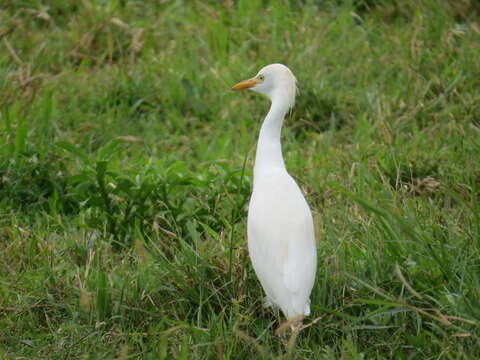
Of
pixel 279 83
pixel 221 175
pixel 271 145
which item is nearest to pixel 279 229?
pixel 271 145

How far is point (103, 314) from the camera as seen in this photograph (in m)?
3.09

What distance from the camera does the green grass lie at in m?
2.93

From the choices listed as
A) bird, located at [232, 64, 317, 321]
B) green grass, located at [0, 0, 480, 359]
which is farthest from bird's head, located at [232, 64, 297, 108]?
green grass, located at [0, 0, 480, 359]

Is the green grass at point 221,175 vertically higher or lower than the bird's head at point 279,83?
lower

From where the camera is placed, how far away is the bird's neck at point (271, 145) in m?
3.26

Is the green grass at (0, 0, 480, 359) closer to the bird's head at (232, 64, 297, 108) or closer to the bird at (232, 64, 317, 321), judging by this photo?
the bird at (232, 64, 317, 321)

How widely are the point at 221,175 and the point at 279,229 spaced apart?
103 cm

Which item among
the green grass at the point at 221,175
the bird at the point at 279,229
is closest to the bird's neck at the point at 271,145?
the bird at the point at 279,229

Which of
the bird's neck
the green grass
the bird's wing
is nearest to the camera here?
the bird's wing

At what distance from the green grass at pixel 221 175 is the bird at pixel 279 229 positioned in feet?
0.49

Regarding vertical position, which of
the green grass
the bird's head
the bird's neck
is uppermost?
the bird's head

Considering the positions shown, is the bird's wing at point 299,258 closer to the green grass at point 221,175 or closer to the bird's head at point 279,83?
the green grass at point 221,175

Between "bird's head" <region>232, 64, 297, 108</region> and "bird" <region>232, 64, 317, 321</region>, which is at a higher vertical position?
"bird's head" <region>232, 64, 297, 108</region>

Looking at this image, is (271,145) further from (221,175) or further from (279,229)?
(221,175)
